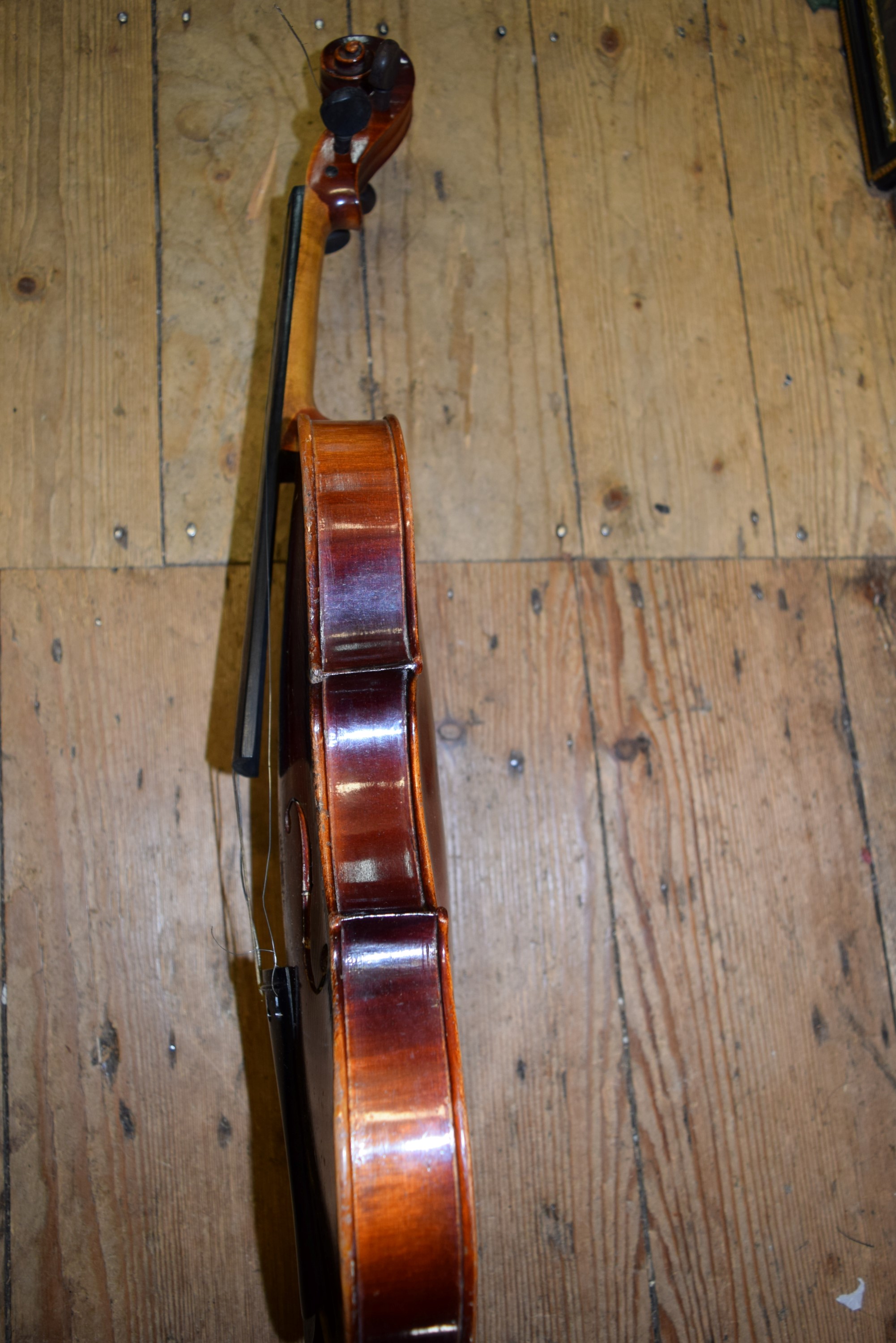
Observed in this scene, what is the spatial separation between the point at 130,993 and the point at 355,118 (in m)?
1.02

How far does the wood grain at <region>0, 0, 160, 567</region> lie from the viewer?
130 centimetres

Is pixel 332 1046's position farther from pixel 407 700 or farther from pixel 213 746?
pixel 213 746

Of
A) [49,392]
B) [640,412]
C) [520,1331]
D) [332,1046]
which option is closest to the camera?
[332,1046]

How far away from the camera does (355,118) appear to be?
111 centimetres

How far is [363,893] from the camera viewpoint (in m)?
0.80

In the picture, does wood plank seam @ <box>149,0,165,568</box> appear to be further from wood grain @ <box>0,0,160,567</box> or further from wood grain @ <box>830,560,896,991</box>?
wood grain @ <box>830,560,896,991</box>

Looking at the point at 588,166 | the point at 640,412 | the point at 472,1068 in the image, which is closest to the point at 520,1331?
the point at 472,1068

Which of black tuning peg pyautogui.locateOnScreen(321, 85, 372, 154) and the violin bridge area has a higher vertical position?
black tuning peg pyautogui.locateOnScreen(321, 85, 372, 154)

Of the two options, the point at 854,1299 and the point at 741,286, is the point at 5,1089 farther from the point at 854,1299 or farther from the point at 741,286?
the point at 741,286

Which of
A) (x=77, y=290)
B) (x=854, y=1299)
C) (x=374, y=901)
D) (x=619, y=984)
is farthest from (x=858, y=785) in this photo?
(x=77, y=290)

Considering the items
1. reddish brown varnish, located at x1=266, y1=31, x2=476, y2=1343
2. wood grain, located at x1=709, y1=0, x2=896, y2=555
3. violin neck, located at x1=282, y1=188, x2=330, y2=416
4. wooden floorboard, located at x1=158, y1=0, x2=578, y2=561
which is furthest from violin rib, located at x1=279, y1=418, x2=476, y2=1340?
wood grain, located at x1=709, y1=0, x2=896, y2=555

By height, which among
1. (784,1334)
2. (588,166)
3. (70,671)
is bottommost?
(784,1334)

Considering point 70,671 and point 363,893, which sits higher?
point 70,671

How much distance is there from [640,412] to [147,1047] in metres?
1.05
